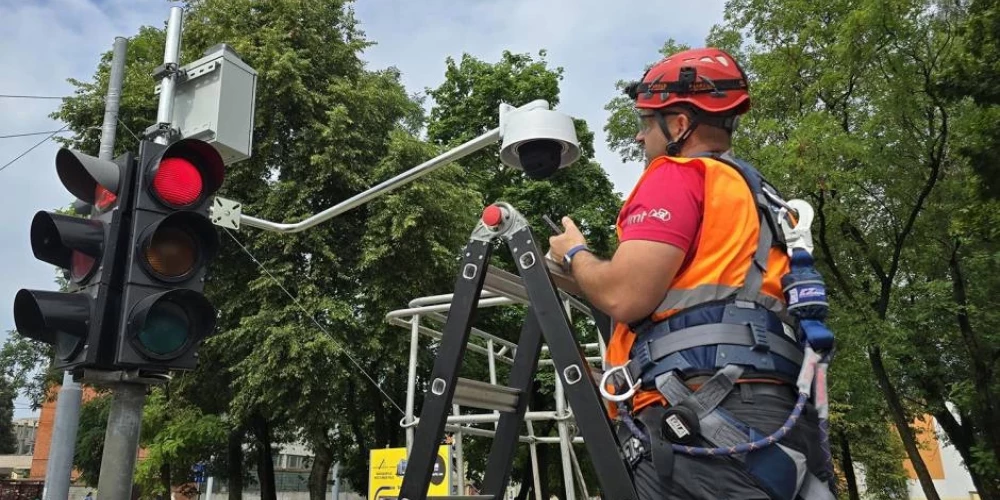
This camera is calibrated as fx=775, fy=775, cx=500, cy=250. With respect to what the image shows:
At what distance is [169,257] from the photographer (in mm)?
4445

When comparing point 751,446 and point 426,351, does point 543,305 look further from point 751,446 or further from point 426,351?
point 426,351

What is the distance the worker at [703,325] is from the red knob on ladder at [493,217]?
314mm

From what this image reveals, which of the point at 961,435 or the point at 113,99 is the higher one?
the point at 113,99

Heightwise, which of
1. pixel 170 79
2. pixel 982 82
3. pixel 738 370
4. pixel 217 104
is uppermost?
pixel 982 82

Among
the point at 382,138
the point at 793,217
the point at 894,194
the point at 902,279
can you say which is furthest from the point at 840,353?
the point at 793,217

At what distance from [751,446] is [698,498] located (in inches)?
8.0

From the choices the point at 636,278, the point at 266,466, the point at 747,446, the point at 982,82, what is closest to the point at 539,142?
the point at 636,278

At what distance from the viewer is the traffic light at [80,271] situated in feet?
13.8

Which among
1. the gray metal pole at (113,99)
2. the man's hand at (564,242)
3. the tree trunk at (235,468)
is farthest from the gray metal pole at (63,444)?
the tree trunk at (235,468)

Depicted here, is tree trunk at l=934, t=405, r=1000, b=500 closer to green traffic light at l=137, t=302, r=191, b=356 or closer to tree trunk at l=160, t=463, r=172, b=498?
green traffic light at l=137, t=302, r=191, b=356

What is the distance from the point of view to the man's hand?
2592 millimetres

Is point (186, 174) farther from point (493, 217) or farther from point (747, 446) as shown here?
point (747, 446)

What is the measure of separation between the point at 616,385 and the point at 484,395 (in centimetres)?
72

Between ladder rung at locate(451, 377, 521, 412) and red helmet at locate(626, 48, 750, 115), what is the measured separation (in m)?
1.18
